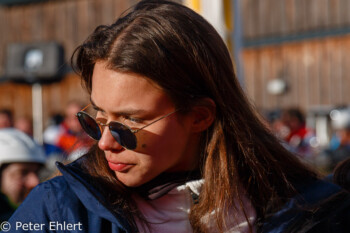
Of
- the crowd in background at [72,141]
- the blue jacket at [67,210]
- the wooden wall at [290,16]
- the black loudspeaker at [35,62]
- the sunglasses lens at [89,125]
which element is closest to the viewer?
the blue jacket at [67,210]

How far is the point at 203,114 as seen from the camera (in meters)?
1.86

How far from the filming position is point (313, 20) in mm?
12008

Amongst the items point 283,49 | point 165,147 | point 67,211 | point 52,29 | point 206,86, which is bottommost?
point 283,49

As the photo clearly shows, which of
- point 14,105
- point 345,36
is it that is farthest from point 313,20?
point 14,105

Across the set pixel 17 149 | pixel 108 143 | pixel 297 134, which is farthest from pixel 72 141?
pixel 108 143

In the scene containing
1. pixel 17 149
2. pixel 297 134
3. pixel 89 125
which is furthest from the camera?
pixel 297 134

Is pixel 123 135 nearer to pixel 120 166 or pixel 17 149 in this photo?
pixel 120 166

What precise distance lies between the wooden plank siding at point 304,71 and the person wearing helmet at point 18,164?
26.4 feet

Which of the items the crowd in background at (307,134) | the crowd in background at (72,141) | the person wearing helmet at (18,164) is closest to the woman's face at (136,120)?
the crowd in background at (72,141)

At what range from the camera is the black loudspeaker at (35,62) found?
7.72 meters

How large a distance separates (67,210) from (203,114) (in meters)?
0.55

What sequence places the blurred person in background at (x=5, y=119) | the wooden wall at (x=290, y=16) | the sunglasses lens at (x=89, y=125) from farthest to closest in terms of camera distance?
the wooden wall at (x=290, y=16), the blurred person in background at (x=5, y=119), the sunglasses lens at (x=89, y=125)

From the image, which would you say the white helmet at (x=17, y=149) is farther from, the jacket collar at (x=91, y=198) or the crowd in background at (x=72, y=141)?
the jacket collar at (x=91, y=198)

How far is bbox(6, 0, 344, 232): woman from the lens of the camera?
65.3 inches
